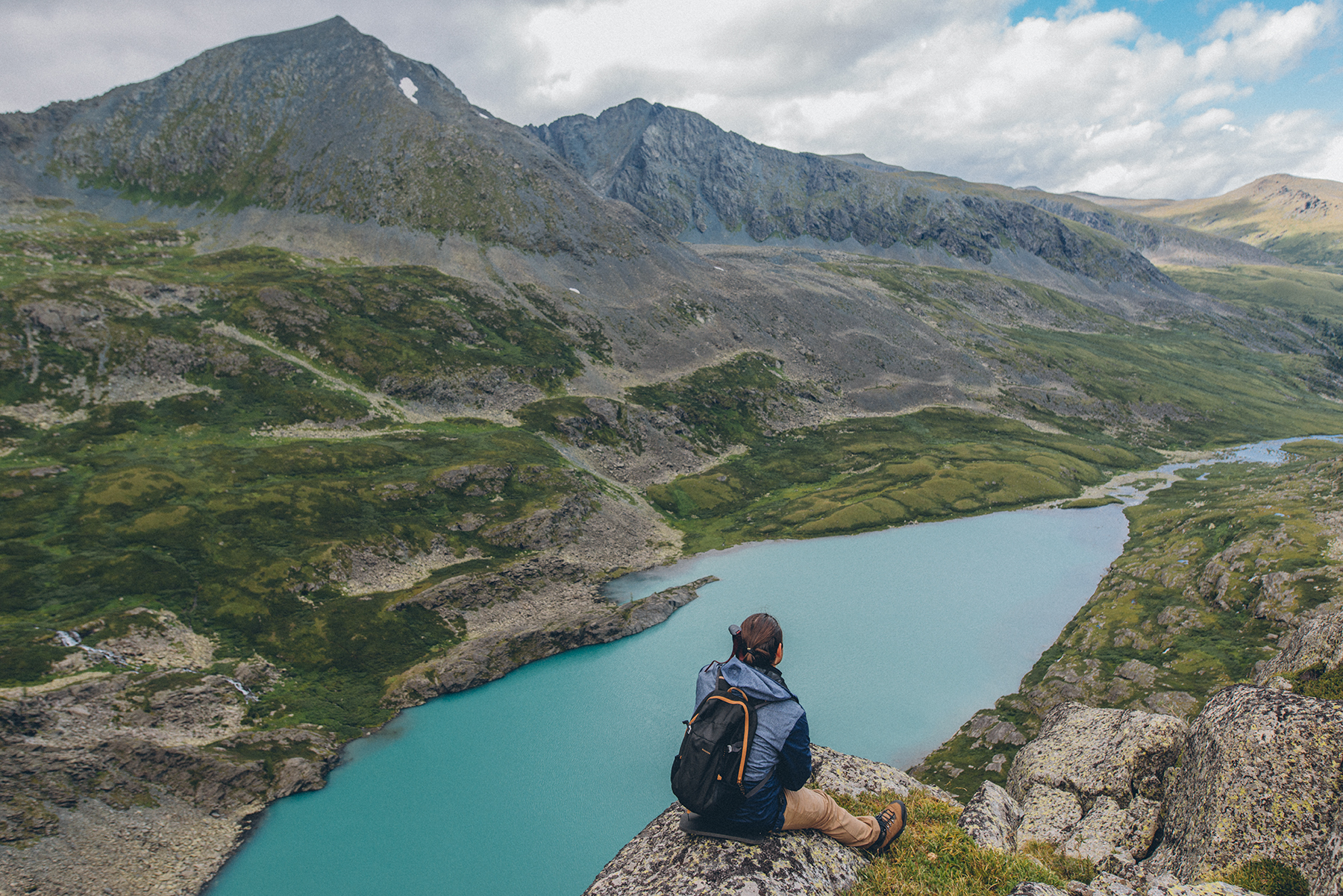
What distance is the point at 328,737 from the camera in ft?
180

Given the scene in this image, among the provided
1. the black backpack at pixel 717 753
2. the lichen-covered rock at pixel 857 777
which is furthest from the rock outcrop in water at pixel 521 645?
the black backpack at pixel 717 753

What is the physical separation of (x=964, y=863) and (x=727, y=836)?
480cm

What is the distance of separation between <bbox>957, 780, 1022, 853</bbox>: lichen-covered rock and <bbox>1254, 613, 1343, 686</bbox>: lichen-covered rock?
8020 millimetres

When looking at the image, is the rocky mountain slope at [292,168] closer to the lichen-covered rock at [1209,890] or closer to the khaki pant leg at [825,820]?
the khaki pant leg at [825,820]

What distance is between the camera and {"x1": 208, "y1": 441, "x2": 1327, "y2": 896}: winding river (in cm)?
4253

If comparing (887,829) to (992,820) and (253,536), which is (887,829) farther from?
(253,536)

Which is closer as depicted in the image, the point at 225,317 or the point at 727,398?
the point at 225,317

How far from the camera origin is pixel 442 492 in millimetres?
93562

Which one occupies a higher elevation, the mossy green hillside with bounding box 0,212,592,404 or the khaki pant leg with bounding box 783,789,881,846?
the mossy green hillside with bounding box 0,212,592,404

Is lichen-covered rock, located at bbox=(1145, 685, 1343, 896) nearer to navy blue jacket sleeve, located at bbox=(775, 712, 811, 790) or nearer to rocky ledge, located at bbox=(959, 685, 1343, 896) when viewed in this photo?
rocky ledge, located at bbox=(959, 685, 1343, 896)

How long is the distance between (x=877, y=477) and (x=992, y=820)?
124247 millimetres

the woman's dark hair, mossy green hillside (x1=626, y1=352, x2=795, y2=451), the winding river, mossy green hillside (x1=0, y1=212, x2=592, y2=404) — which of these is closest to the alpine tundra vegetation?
mossy green hillside (x1=0, y1=212, x2=592, y2=404)

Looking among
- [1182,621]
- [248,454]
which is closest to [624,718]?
[1182,621]

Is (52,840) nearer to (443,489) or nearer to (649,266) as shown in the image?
(443,489)
